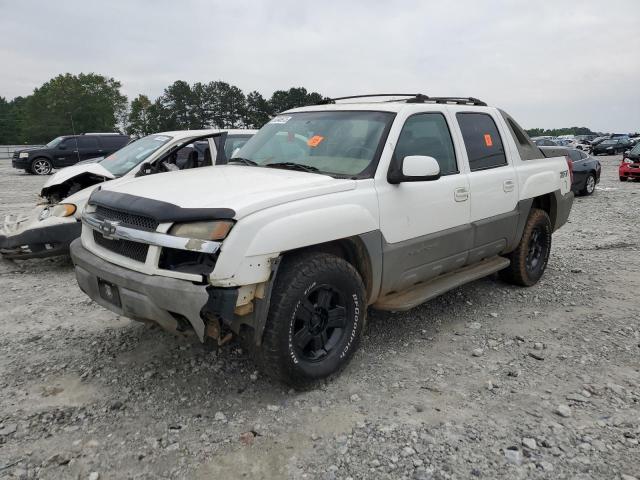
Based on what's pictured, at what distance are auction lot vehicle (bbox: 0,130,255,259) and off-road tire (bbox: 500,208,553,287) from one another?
13.1ft

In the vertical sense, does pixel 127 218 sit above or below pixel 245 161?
below

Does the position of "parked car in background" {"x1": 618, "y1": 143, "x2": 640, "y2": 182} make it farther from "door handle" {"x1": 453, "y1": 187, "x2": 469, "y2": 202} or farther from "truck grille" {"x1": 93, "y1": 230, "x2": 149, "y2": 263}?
"truck grille" {"x1": 93, "y1": 230, "x2": 149, "y2": 263}

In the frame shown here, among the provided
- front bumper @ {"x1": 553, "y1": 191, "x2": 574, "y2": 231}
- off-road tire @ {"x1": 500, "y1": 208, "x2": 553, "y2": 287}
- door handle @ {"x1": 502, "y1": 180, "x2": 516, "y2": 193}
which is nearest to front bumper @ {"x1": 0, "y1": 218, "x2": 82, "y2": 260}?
door handle @ {"x1": 502, "y1": 180, "x2": 516, "y2": 193}

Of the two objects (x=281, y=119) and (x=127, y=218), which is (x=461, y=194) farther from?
(x=127, y=218)

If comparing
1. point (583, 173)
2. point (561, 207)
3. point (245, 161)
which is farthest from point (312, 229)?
point (583, 173)

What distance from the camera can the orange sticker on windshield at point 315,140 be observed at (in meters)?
3.90

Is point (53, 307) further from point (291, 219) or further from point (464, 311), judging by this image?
point (464, 311)

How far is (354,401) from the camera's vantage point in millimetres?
3170

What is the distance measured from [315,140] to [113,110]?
82.9 meters

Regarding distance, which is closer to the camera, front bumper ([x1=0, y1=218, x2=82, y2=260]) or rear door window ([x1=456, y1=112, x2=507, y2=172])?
rear door window ([x1=456, y1=112, x2=507, y2=172])

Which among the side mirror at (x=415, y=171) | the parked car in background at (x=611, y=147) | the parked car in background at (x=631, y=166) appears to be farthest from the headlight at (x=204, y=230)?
the parked car in background at (x=611, y=147)

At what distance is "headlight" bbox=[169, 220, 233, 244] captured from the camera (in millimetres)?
2748

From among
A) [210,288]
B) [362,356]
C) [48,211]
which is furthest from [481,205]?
[48,211]

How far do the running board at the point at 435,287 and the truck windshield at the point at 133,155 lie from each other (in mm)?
4468
